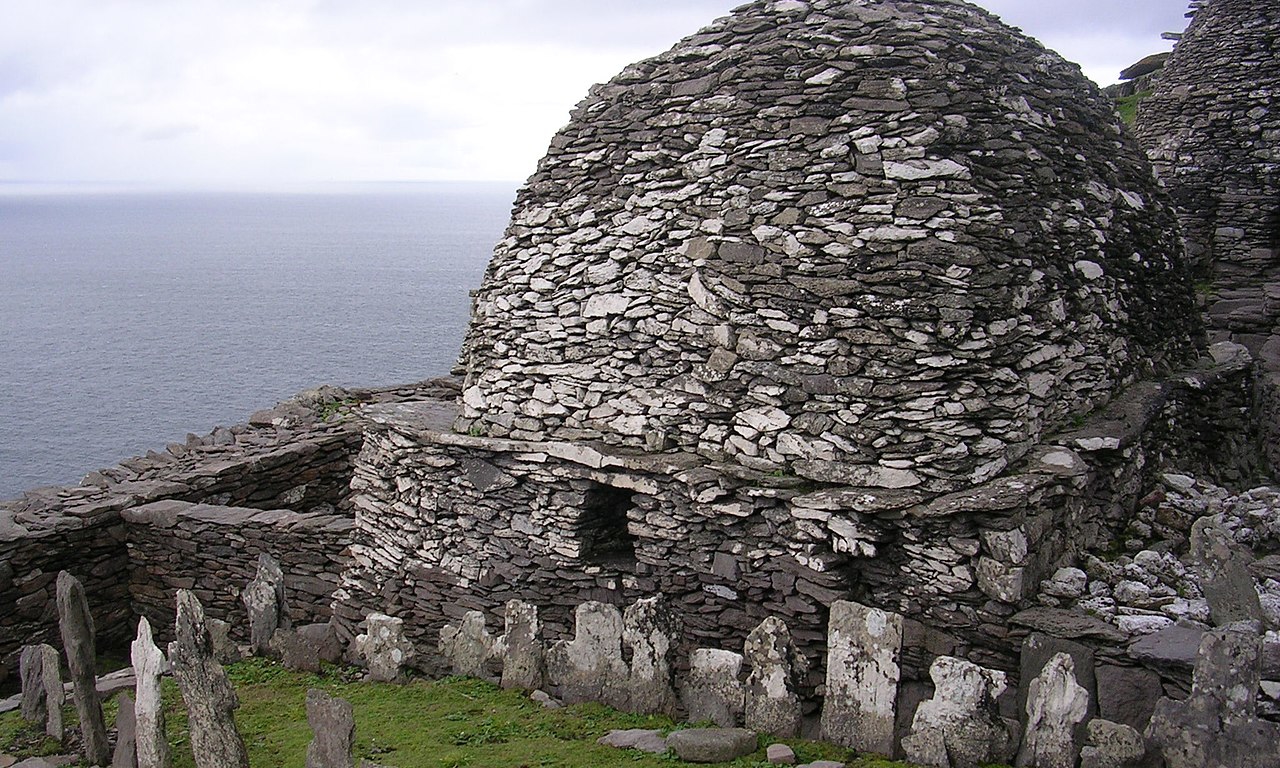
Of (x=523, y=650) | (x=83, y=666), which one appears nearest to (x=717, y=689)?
(x=523, y=650)

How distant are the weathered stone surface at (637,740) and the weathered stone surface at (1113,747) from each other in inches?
111

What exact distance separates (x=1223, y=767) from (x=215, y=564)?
11.5 m

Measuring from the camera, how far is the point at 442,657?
32.1 feet

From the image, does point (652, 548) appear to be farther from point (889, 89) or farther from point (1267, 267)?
point (1267, 267)

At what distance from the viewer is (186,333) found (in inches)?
1860

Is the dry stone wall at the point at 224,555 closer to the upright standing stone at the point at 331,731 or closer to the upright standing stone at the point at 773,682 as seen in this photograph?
the upright standing stone at the point at 331,731

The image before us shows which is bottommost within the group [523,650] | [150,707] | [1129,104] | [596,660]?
[150,707]

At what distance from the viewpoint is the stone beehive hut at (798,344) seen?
8.21 meters

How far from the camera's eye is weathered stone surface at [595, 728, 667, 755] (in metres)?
7.47

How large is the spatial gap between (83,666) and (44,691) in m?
1.02

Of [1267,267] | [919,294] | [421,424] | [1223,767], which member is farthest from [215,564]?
[1267,267]

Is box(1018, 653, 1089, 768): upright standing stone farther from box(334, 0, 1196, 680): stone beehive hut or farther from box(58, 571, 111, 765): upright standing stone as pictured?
box(58, 571, 111, 765): upright standing stone

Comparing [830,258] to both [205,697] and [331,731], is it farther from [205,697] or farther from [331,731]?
[205,697]

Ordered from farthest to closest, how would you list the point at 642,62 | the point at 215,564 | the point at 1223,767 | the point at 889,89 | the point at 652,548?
the point at 215,564 → the point at 642,62 → the point at 652,548 → the point at 889,89 → the point at 1223,767
